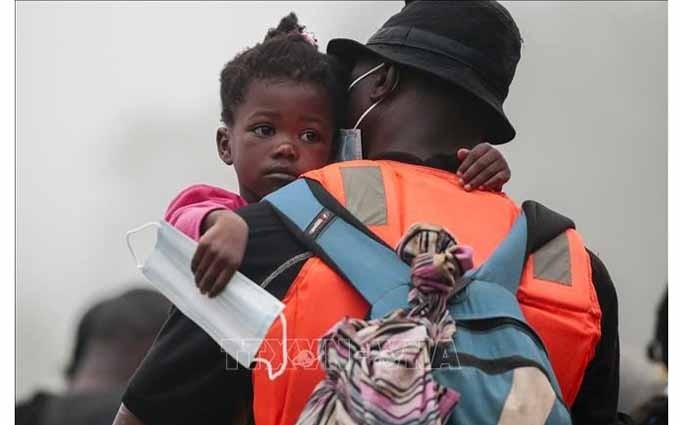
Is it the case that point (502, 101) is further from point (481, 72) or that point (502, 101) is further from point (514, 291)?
point (514, 291)

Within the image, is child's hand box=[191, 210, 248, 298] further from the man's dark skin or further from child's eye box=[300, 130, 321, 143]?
child's eye box=[300, 130, 321, 143]

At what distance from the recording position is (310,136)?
11.4 feet

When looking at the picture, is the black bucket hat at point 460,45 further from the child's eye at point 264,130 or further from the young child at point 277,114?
the child's eye at point 264,130

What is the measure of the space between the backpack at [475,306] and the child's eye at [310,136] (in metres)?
0.47

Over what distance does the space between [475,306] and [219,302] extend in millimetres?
477

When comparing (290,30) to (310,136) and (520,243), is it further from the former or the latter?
(520,243)

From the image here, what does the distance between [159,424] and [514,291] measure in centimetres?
73

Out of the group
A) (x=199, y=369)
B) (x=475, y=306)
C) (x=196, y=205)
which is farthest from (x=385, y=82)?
(x=199, y=369)

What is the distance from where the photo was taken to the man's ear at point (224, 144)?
3621 mm

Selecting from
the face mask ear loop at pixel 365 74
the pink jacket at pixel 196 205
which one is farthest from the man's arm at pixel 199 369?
the face mask ear loop at pixel 365 74

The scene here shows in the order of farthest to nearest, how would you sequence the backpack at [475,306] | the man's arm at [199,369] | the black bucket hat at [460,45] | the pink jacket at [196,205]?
1. the black bucket hat at [460,45]
2. the pink jacket at [196,205]
3. the man's arm at [199,369]
4. the backpack at [475,306]

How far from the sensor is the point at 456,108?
329 cm

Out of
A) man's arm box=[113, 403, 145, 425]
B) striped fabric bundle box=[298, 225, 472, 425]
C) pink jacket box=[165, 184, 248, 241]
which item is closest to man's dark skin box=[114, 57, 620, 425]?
pink jacket box=[165, 184, 248, 241]
